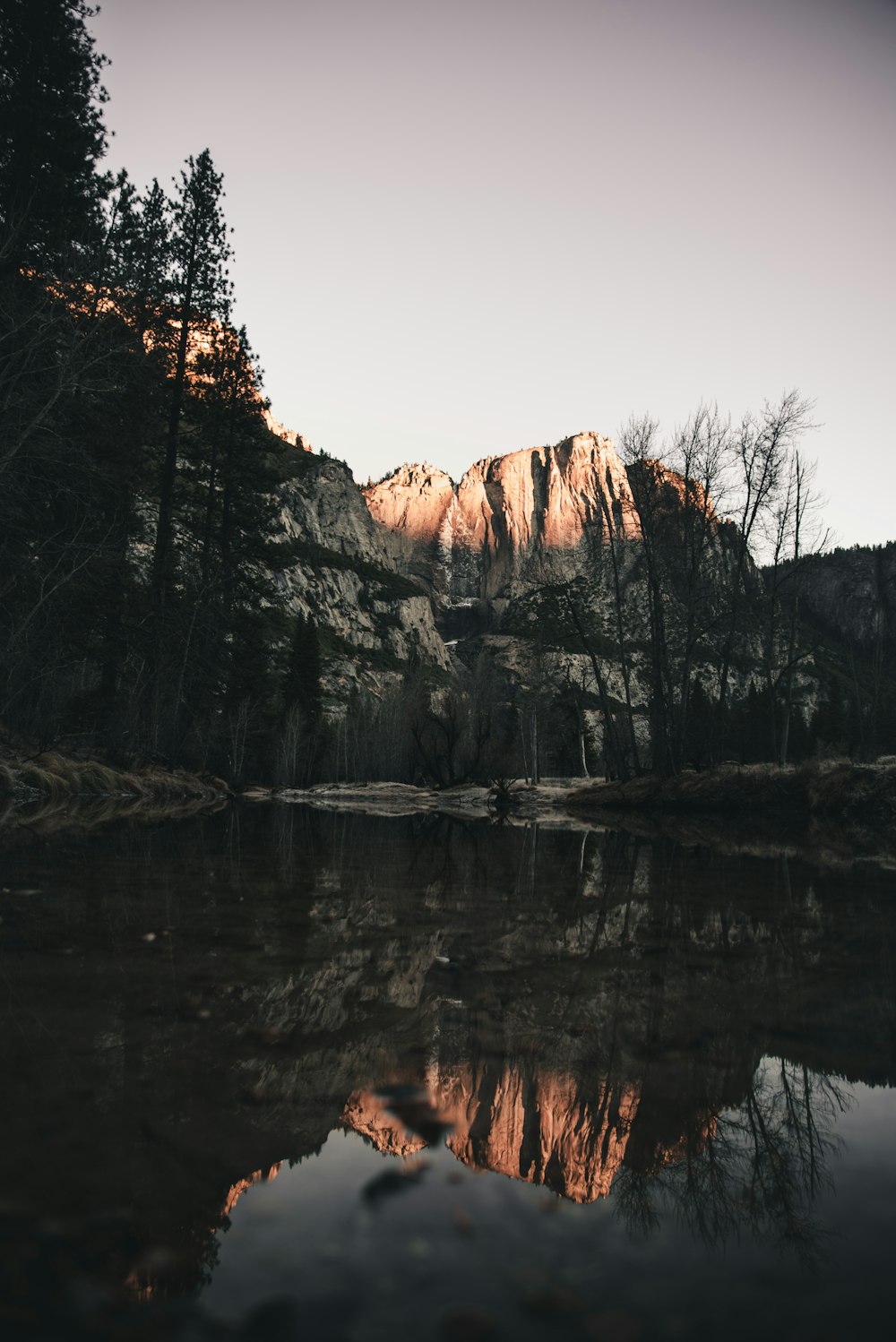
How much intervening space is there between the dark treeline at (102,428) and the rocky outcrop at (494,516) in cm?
15009

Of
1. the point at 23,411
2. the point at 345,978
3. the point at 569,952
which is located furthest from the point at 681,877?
the point at 23,411

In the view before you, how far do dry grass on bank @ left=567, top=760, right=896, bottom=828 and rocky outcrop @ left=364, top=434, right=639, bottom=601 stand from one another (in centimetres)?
15418

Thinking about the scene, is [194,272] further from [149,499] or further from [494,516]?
[494,516]

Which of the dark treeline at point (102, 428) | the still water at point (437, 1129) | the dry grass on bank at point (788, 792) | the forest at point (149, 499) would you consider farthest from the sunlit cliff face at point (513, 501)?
the still water at point (437, 1129)

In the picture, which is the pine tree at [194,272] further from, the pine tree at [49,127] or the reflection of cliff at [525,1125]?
the reflection of cliff at [525,1125]

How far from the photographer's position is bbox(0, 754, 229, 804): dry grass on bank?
14.0 m

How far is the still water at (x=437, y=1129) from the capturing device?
125 cm

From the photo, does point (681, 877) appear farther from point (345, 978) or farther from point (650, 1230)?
point (650, 1230)

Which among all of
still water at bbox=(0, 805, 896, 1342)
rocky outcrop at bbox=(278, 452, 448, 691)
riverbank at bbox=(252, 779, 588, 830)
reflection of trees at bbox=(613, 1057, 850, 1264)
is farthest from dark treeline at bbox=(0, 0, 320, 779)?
rocky outcrop at bbox=(278, 452, 448, 691)

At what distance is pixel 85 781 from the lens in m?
16.5

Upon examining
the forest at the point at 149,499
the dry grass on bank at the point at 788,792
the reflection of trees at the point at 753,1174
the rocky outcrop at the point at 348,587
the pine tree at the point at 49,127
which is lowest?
the reflection of trees at the point at 753,1174

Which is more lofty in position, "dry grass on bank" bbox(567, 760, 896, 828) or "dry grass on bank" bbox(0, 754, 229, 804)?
"dry grass on bank" bbox(567, 760, 896, 828)

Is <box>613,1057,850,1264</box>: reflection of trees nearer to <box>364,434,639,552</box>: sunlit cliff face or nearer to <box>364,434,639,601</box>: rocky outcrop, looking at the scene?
<box>364,434,639,601</box>: rocky outcrop

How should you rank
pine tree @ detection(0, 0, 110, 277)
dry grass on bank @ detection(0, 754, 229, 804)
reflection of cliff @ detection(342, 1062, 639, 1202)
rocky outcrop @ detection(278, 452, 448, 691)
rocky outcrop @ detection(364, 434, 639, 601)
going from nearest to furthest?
reflection of cliff @ detection(342, 1062, 639, 1202) → dry grass on bank @ detection(0, 754, 229, 804) → pine tree @ detection(0, 0, 110, 277) → rocky outcrop @ detection(278, 452, 448, 691) → rocky outcrop @ detection(364, 434, 639, 601)
